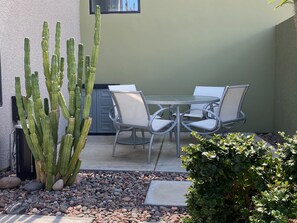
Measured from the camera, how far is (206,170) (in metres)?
2.53

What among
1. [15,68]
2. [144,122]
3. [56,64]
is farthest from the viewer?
[144,122]

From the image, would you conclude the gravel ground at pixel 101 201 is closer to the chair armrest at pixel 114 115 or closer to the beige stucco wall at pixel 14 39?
the beige stucco wall at pixel 14 39

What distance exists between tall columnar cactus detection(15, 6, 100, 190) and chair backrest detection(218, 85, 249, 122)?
2348mm

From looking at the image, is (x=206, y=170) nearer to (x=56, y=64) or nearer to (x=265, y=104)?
(x=56, y=64)

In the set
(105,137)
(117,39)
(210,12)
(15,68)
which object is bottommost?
(105,137)

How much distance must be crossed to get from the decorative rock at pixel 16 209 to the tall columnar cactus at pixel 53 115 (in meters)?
0.50

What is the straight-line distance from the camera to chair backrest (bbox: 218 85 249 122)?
18.9ft

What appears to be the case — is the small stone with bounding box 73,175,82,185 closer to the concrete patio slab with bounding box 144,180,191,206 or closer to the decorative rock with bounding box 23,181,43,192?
the decorative rock with bounding box 23,181,43,192

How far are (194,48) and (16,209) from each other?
5.19 m

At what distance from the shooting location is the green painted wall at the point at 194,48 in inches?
301

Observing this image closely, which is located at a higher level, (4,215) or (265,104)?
(265,104)

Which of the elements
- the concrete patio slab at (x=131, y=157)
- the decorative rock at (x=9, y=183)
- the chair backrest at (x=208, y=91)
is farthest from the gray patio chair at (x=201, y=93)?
the decorative rock at (x=9, y=183)

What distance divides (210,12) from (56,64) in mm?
4589

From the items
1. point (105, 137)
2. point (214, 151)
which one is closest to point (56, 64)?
point (214, 151)
